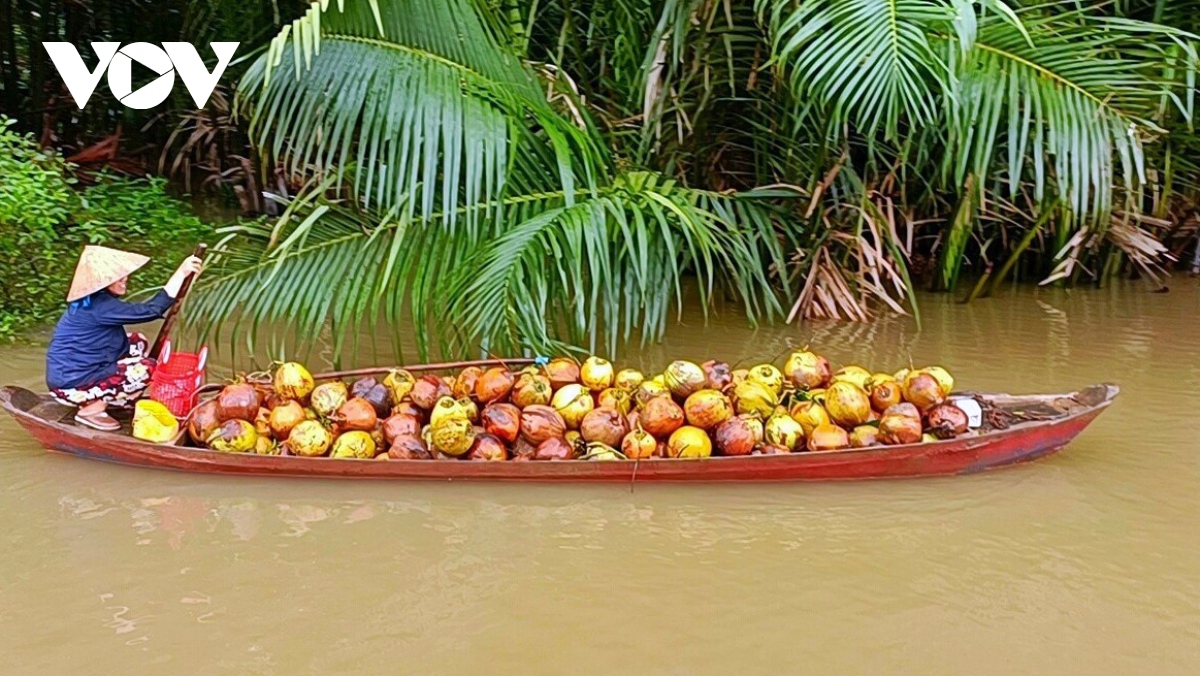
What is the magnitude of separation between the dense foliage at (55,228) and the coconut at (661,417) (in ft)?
10.7

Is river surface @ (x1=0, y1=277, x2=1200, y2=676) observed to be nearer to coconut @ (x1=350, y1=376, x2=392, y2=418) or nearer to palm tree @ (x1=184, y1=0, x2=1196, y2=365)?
coconut @ (x1=350, y1=376, x2=392, y2=418)

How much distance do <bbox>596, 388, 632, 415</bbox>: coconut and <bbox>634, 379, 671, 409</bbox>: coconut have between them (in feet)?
0.10

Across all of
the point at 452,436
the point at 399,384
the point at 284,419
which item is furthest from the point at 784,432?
the point at 284,419

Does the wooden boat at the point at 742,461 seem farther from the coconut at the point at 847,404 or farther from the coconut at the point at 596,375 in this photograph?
the coconut at the point at 596,375

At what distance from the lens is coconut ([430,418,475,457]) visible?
339 centimetres

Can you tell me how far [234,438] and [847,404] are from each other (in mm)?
1994

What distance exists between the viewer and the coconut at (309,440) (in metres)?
3.48

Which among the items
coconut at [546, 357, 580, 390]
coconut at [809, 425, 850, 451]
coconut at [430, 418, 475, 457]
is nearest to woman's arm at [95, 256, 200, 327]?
coconut at [430, 418, 475, 457]

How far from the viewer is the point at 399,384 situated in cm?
369

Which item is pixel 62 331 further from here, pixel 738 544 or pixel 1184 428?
pixel 1184 428

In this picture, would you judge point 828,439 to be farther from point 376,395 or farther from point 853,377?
point 376,395

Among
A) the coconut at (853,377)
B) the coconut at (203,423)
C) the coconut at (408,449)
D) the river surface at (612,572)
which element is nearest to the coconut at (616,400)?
the river surface at (612,572)

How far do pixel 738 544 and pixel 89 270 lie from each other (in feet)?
8.12

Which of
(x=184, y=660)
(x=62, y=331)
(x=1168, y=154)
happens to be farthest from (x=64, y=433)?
(x=1168, y=154)
